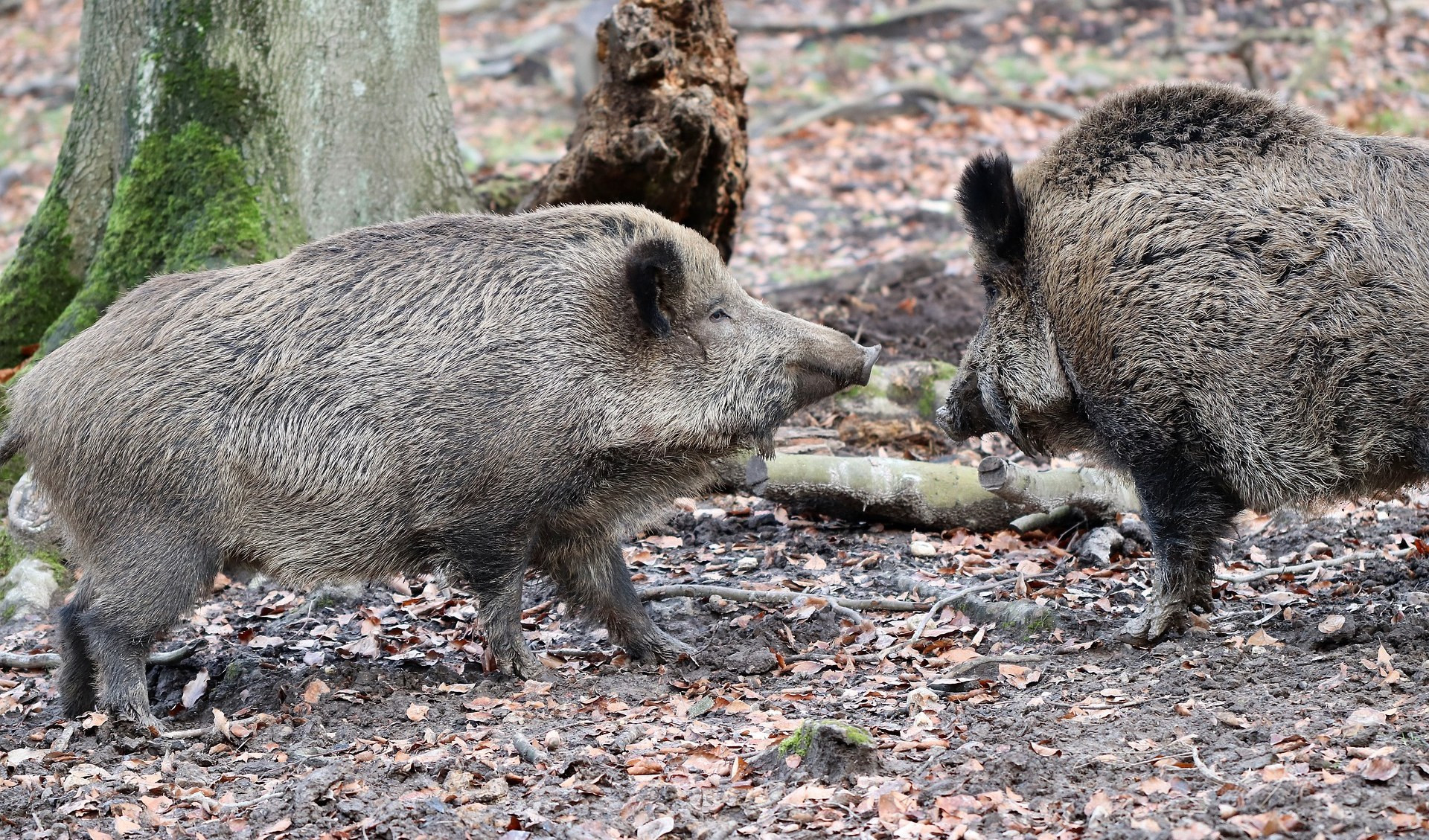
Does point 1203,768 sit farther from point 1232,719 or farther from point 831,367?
point 831,367

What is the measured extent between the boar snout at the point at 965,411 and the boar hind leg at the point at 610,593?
1694 mm

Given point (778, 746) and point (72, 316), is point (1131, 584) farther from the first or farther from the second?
point (72, 316)

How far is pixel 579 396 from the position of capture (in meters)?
5.90

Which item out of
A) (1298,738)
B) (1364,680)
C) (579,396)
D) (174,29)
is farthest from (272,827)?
(174,29)

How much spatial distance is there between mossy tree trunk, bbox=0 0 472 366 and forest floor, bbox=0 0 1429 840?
204 cm

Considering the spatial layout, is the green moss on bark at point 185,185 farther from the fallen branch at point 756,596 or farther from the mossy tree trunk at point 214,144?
the fallen branch at point 756,596

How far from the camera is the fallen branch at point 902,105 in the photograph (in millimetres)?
17141

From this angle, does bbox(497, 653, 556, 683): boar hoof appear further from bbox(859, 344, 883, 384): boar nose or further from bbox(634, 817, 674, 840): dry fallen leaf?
bbox(859, 344, 883, 384): boar nose

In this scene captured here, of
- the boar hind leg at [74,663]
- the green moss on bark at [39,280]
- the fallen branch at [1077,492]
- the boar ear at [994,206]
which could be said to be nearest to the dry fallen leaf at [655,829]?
the boar hind leg at [74,663]

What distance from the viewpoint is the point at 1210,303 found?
5.45 meters

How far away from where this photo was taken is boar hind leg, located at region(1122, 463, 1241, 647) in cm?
577

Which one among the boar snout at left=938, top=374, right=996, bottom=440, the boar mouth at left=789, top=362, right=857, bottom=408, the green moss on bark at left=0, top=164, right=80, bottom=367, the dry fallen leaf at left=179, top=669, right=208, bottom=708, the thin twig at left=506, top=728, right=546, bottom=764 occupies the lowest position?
the dry fallen leaf at left=179, top=669, right=208, bottom=708

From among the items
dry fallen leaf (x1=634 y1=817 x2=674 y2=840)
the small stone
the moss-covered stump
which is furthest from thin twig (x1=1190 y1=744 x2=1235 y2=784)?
the small stone

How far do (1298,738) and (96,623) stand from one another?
4.69 metres
